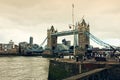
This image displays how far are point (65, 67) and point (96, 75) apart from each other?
50.6 ft

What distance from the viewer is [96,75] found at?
1688 inches

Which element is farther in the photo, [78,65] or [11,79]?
[11,79]

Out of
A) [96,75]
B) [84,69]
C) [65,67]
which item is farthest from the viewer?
[65,67]

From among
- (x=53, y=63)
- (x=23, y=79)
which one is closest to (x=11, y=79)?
(x=23, y=79)

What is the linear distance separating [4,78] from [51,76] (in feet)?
81.7

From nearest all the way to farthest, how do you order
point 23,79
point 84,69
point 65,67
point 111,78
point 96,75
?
point 96,75
point 111,78
point 84,69
point 65,67
point 23,79

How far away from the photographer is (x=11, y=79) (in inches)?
3073

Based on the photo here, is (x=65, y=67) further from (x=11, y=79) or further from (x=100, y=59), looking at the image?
(x=11, y=79)

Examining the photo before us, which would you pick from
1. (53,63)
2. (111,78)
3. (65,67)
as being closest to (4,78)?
(53,63)

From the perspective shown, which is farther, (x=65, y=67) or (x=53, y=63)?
(x=53, y=63)

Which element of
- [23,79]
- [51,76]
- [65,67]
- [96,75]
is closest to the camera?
[96,75]

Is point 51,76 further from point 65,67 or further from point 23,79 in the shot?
point 23,79

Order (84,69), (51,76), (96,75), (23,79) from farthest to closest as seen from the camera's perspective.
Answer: (23,79) → (51,76) → (84,69) → (96,75)

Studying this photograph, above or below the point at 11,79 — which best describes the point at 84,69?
above
